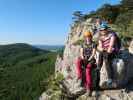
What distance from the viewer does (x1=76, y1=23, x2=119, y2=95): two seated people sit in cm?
1363

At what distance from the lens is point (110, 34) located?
13.6 m

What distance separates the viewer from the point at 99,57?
45.2 ft

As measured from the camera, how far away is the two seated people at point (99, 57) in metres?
13.6

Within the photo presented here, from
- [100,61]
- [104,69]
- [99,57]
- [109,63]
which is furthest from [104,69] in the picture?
[99,57]

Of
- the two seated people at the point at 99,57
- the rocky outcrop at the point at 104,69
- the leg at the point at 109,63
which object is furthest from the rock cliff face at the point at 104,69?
the two seated people at the point at 99,57

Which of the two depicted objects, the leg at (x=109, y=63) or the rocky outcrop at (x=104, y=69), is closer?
the leg at (x=109, y=63)

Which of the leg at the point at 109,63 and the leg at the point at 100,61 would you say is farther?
the leg at the point at 100,61

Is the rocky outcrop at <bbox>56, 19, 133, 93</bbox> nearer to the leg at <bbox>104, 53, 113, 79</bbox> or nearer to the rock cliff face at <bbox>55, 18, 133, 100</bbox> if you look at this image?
the rock cliff face at <bbox>55, 18, 133, 100</bbox>

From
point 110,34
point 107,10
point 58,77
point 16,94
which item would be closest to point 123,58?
point 110,34

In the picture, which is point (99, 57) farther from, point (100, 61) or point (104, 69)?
point (104, 69)

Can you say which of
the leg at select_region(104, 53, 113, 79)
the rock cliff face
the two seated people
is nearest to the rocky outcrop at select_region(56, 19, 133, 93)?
the rock cliff face

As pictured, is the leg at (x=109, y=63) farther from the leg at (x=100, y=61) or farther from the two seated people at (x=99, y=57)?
the leg at (x=100, y=61)

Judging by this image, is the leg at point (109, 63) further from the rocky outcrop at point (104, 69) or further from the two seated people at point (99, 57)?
the rocky outcrop at point (104, 69)

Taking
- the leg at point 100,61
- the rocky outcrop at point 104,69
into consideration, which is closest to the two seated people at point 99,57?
the leg at point 100,61
